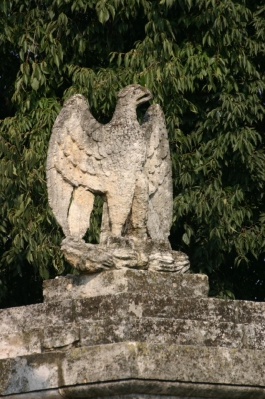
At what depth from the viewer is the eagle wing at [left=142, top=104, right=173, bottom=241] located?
11.5 meters

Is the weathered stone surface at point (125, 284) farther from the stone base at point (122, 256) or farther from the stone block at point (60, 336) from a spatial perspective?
the stone block at point (60, 336)

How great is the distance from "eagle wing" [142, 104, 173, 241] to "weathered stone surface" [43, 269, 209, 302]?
25.8 inches

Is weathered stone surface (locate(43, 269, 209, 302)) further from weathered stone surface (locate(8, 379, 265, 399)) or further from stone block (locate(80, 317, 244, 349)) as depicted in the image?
weathered stone surface (locate(8, 379, 265, 399))

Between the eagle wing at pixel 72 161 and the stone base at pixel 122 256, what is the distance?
0.32 m

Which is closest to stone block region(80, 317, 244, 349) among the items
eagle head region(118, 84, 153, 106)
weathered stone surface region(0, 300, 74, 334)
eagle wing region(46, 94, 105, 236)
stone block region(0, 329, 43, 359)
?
weathered stone surface region(0, 300, 74, 334)

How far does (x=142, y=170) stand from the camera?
11.3 metres

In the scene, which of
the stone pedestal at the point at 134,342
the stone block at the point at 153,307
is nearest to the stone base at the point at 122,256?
the stone pedestal at the point at 134,342

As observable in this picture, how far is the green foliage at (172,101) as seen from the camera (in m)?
15.4

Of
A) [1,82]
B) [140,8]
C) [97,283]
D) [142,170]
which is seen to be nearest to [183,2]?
[140,8]

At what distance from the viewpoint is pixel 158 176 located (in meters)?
11.6

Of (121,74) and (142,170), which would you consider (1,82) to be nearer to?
(121,74)

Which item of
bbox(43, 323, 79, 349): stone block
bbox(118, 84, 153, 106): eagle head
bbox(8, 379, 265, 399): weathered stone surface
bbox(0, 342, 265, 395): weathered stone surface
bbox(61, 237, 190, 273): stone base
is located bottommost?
Result: bbox(8, 379, 265, 399): weathered stone surface

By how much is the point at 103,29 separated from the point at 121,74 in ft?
2.71

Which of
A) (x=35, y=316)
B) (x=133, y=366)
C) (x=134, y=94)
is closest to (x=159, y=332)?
(x=133, y=366)
